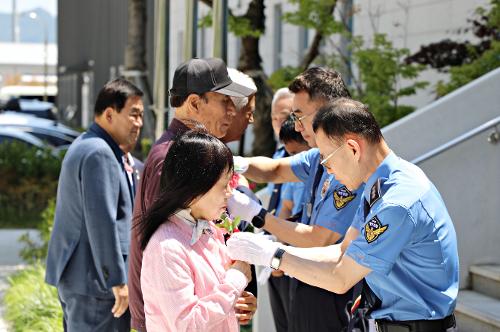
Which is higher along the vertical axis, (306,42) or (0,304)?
(306,42)

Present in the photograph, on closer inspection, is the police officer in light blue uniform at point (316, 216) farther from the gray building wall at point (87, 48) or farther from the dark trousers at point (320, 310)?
the gray building wall at point (87, 48)

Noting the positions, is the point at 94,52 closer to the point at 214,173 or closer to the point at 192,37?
the point at 192,37

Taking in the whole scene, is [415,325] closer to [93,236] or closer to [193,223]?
[193,223]

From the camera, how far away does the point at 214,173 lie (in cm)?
316

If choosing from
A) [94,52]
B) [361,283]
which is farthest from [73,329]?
[94,52]

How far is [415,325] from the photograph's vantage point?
11.1 feet

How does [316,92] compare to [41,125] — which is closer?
[316,92]

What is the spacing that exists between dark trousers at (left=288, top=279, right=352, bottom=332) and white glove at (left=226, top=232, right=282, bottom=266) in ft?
2.98

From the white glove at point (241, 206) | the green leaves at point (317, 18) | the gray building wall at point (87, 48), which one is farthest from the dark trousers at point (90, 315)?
the gray building wall at point (87, 48)

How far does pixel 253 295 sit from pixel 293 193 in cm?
221

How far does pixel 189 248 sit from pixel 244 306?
318 mm

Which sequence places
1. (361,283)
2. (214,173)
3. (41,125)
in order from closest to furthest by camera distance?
(214,173) → (361,283) → (41,125)

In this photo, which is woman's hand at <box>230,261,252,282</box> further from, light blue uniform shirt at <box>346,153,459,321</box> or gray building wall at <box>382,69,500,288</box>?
gray building wall at <box>382,69,500,288</box>

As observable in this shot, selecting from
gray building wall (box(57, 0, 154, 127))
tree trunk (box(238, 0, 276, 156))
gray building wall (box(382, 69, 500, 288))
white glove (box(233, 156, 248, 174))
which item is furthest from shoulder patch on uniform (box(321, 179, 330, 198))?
gray building wall (box(57, 0, 154, 127))
